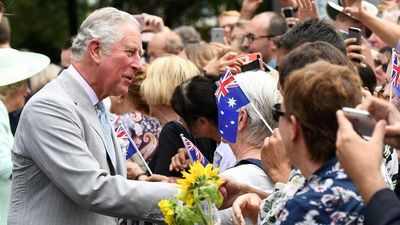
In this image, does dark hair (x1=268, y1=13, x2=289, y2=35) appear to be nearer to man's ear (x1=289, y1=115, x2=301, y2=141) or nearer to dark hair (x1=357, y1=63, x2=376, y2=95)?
dark hair (x1=357, y1=63, x2=376, y2=95)

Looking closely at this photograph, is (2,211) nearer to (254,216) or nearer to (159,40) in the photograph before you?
(254,216)

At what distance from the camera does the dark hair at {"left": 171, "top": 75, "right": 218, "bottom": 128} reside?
688 centimetres

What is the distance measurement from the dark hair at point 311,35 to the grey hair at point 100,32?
963 mm

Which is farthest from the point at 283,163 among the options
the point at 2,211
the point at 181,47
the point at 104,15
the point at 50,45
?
the point at 50,45

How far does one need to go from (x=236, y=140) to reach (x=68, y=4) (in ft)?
69.3

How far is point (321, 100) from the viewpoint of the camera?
376cm

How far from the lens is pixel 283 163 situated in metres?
5.30

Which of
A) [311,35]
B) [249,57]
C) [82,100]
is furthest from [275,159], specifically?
[249,57]

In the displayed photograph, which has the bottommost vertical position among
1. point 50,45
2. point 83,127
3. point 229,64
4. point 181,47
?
point 50,45

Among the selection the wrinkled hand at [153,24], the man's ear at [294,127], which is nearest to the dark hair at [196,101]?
the man's ear at [294,127]

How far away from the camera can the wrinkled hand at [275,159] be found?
5.15 meters

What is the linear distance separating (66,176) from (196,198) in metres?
1.18

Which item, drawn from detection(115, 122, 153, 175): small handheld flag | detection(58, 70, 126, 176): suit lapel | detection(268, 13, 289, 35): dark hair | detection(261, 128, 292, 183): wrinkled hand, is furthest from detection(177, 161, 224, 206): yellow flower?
detection(268, 13, 289, 35): dark hair

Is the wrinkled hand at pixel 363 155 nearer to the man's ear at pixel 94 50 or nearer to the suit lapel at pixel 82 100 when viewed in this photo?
the suit lapel at pixel 82 100
